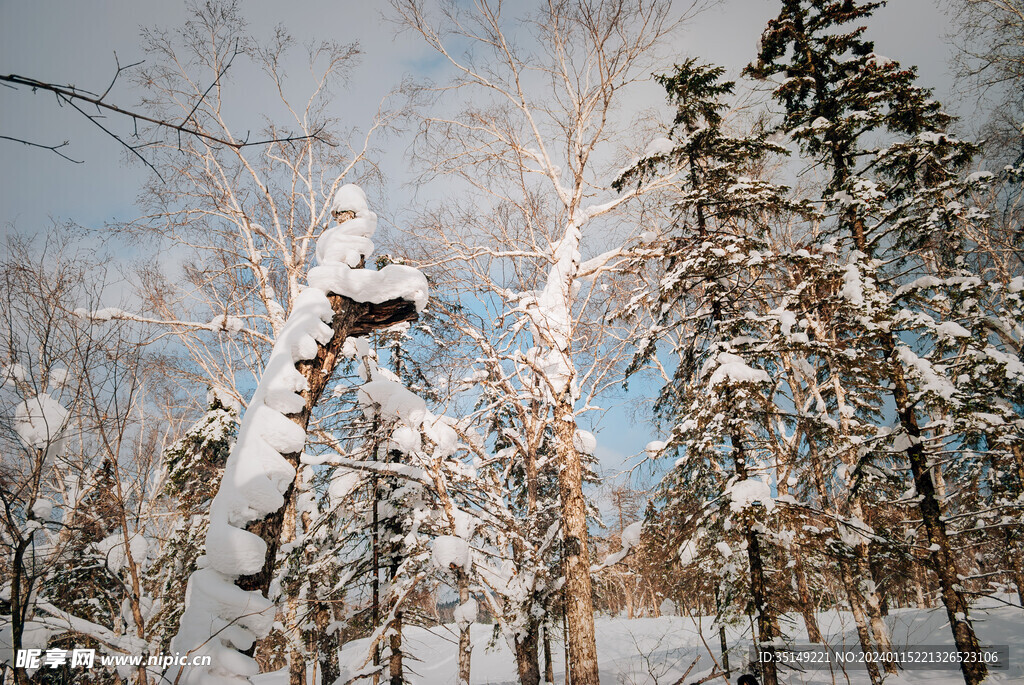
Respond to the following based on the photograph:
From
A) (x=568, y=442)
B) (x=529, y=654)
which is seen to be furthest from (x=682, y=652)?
(x=568, y=442)

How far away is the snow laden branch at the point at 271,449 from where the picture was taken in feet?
10.9

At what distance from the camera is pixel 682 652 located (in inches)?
708

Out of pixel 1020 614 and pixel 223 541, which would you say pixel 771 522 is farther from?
pixel 1020 614

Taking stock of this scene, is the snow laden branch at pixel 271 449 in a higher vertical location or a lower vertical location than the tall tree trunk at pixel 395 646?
higher

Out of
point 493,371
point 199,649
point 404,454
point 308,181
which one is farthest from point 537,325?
point 308,181

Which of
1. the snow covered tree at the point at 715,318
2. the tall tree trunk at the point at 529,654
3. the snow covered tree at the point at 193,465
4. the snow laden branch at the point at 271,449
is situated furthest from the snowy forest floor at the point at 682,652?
the snow covered tree at the point at 193,465

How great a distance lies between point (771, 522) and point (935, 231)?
218 inches

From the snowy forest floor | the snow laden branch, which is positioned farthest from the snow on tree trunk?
the snow laden branch

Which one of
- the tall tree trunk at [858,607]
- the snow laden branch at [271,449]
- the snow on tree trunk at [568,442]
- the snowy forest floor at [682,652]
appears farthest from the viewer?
the snowy forest floor at [682,652]

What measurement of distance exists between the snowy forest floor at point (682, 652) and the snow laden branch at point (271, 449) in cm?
284

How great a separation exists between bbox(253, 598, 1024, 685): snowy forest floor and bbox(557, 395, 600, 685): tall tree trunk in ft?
1.91

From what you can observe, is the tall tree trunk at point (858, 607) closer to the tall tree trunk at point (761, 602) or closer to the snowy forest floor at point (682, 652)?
the snowy forest floor at point (682, 652)

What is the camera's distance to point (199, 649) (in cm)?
323

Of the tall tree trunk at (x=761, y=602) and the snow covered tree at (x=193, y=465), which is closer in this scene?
the tall tree trunk at (x=761, y=602)
